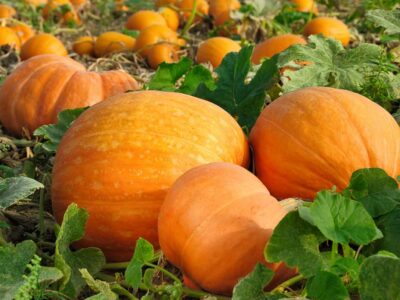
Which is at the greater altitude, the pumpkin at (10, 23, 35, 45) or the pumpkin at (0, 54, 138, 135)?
the pumpkin at (0, 54, 138, 135)

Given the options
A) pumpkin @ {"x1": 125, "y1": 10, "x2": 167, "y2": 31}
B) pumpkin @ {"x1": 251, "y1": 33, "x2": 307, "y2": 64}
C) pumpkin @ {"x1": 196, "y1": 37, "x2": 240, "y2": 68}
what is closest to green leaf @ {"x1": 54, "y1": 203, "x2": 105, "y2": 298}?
pumpkin @ {"x1": 251, "y1": 33, "x2": 307, "y2": 64}

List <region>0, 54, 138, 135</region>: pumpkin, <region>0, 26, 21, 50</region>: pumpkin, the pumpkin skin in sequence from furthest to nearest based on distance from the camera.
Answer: <region>0, 26, 21, 50</region>: pumpkin
<region>0, 54, 138, 135</region>: pumpkin
the pumpkin skin

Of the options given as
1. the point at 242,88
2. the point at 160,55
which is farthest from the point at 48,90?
the point at 160,55

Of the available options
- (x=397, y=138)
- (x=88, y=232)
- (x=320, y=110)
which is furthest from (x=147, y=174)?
(x=397, y=138)

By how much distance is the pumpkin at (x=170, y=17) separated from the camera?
494 cm

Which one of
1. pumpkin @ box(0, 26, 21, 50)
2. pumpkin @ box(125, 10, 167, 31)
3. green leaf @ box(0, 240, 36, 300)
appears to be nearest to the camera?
green leaf @ box(0, 240, 36, 300)

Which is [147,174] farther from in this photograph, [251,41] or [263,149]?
[251,41]

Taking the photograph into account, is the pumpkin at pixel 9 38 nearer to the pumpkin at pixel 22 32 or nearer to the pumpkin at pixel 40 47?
the pumpkin at pixel 22 32

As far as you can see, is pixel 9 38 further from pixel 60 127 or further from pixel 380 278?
pixel 380 278

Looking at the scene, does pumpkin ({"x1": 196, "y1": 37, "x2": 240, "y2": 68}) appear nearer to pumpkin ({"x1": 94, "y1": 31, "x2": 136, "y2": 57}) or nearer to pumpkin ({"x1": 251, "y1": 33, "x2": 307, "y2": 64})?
pumpkin ({"x1": 251, "y1": 33, "x2": 307, "y2": 64})

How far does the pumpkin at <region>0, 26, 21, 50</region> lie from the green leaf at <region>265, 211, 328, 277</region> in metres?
3.06

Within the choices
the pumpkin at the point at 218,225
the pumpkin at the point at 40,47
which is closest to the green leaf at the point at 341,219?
the pumpkin at the point at 218,225

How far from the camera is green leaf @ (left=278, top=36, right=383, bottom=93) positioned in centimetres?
249

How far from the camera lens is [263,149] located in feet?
7.05
